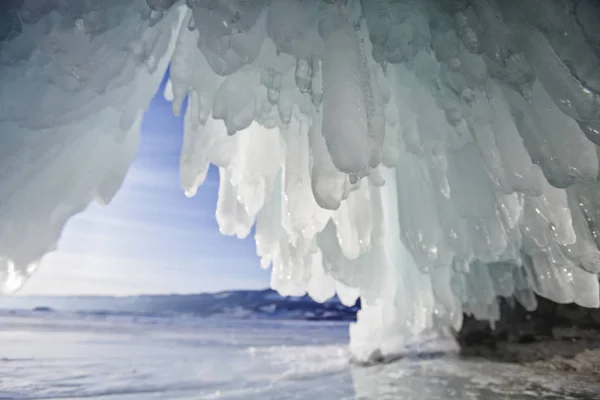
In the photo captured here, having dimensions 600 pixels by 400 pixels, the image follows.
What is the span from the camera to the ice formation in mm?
1037

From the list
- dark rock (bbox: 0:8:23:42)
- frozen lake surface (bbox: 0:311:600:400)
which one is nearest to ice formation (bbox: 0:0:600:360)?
dark rock (bbox: 0:8:23:42)

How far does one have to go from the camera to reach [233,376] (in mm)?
2826

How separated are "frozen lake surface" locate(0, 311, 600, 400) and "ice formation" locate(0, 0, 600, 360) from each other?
0.77m

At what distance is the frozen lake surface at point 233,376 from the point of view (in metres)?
2.14

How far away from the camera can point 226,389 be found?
2346 mm

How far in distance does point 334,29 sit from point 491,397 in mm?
1755

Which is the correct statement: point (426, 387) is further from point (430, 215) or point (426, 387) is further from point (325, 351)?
point (325, 351)

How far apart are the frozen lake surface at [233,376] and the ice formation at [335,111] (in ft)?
2.54

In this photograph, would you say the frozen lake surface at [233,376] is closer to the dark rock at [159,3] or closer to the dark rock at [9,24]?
the dark rock at [9,24]

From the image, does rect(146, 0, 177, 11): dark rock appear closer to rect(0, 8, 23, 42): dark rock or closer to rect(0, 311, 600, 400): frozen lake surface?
rect(0, 8, 23, 42): dark rock

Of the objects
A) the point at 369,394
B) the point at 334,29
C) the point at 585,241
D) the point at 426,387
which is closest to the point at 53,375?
the point at 369,394

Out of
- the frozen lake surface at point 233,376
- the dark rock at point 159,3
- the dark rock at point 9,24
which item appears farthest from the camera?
the frozen lake surface at point 233,376

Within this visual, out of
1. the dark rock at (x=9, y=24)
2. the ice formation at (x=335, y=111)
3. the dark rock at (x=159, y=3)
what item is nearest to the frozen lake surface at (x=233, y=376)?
the ice formation at (x=335, y=111)

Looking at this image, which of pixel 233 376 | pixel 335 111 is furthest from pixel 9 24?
pixel 233 376
